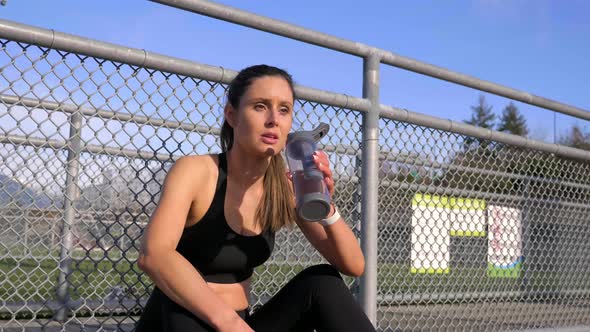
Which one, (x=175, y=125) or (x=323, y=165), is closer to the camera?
(x=323, y=165)

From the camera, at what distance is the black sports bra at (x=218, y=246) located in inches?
83.5

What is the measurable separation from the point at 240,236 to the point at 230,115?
45 cm

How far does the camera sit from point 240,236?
219cm

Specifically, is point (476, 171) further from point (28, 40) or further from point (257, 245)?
point (28, 40)

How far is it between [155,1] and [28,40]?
1.60 feet

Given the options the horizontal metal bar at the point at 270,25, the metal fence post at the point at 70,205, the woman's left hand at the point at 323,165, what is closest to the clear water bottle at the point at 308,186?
the woman's left hand at the point at 323,165

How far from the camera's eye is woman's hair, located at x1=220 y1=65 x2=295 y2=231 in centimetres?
227

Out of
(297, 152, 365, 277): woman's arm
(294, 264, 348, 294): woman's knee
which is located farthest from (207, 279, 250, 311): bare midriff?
(297, 152, 365, 277): woman's arm

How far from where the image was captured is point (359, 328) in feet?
6.73

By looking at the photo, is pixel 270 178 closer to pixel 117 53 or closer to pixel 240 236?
pixel 240 236

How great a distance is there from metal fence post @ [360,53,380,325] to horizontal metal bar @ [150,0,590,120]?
12 centimetres

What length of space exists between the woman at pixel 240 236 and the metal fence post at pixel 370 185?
1.73 feet

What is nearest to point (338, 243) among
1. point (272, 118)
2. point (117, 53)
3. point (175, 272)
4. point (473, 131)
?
point (272, 118)

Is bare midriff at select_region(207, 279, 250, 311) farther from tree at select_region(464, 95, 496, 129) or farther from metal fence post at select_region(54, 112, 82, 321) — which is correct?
tree at select_region(464, 95, 496, 129)
